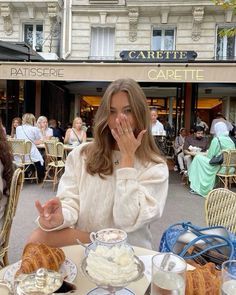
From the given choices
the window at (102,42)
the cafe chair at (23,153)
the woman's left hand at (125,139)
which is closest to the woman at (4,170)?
the woman's left hand at (125,139)

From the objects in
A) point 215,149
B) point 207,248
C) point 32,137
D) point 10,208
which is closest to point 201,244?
point 207,248

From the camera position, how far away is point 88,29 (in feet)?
43.0

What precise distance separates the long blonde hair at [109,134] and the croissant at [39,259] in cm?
61

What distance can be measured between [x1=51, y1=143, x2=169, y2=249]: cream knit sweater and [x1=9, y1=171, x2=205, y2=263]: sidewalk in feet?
5.91

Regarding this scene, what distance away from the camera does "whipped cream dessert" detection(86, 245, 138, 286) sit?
98cm

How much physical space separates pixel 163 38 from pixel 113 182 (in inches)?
491

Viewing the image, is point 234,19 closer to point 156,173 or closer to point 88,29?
point 88,29

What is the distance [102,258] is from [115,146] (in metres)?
0.95

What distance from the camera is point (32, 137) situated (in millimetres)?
7184

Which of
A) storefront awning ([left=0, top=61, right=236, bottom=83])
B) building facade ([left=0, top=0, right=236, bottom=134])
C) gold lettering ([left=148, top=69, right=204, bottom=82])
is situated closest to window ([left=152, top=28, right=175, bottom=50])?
building facade ([left=0, top=0, right=236, bottom=134])

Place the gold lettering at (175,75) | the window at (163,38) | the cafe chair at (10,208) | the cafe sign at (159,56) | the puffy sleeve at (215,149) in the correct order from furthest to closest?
the window at (163,38) → the cafe sign at (159,56) → the gold lettering at (175,75) → the puffy sleeve at (215,149) → the cafe chair at (10,208)

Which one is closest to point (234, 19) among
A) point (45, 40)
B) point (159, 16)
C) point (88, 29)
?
point (159, 16)

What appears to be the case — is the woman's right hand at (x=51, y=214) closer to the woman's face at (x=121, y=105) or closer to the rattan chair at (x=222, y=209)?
the woman's face at (x=121, y=105)

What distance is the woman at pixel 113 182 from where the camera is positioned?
154 centimetres
